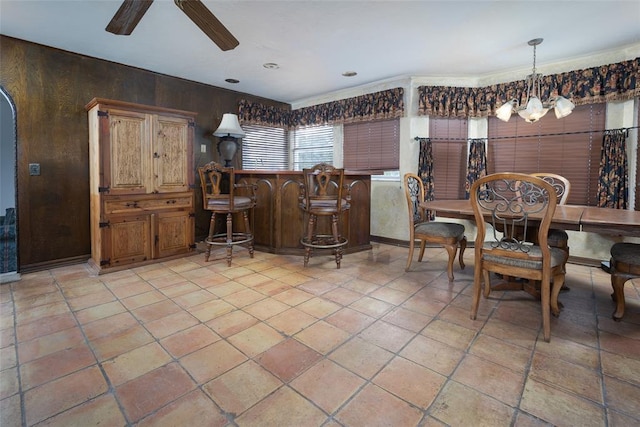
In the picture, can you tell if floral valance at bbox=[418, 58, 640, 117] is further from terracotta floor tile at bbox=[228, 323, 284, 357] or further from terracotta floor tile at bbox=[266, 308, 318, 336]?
terracotta floor tile at bbox=[228, 323, 284, 357]

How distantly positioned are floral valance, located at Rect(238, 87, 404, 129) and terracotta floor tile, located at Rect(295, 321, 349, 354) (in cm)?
331

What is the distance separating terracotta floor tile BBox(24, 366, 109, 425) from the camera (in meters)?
1.36

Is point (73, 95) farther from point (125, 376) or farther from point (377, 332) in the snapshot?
point (377, 332)

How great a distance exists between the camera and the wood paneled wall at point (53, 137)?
318 cm

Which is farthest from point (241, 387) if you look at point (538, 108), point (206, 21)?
point (538, 108)

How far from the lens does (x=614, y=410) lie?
1.36 meters

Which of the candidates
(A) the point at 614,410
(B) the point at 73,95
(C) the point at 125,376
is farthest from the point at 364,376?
(B) the point at 73,95

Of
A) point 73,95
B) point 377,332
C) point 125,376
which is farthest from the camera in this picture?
point 73,95

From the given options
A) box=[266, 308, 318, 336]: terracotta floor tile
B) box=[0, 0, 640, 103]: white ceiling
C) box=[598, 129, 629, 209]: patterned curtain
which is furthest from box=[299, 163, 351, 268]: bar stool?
box=[598, 129, 629, 209]: patterned curtain

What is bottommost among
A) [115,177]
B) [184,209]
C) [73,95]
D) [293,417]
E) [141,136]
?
[293,417]

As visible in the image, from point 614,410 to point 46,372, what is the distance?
268 cm

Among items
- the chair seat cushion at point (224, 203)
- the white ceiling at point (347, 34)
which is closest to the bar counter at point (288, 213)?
the chair seat cushion at point (224, 203)

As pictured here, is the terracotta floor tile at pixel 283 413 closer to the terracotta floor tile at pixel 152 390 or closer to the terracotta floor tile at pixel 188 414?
the terracotta floor tile at pixel 188 414

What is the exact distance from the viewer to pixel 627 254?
215 centimetres
